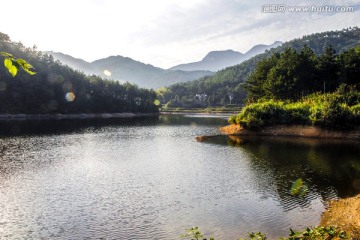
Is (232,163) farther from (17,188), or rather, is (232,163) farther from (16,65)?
(16,65)

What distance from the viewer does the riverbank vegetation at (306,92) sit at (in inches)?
2815

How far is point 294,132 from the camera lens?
77312 mm

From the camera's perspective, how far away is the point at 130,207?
27.0 m

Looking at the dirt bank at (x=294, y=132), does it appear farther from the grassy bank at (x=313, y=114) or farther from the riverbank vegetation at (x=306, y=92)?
the riverbank vegetation at (x=306, y=92)

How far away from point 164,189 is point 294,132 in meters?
53.2

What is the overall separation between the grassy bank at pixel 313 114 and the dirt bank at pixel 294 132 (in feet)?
3.31

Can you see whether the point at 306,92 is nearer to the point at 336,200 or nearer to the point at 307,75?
the point at 307,75

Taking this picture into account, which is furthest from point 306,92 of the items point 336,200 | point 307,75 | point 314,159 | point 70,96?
point 70,96

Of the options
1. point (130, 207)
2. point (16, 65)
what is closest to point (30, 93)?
point (130, 207)

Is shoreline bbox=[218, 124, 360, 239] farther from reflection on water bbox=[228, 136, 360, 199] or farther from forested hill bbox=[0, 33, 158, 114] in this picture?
forested hill bbox=[0, 33, 158, 114]

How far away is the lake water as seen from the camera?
22.9 meters

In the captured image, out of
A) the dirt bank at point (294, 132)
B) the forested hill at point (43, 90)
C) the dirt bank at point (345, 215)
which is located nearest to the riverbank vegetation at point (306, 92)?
the dirt bank at point (294, 132)

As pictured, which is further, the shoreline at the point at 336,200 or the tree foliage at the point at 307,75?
the tree foliage at the point at 307,75

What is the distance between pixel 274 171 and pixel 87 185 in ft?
71.8
